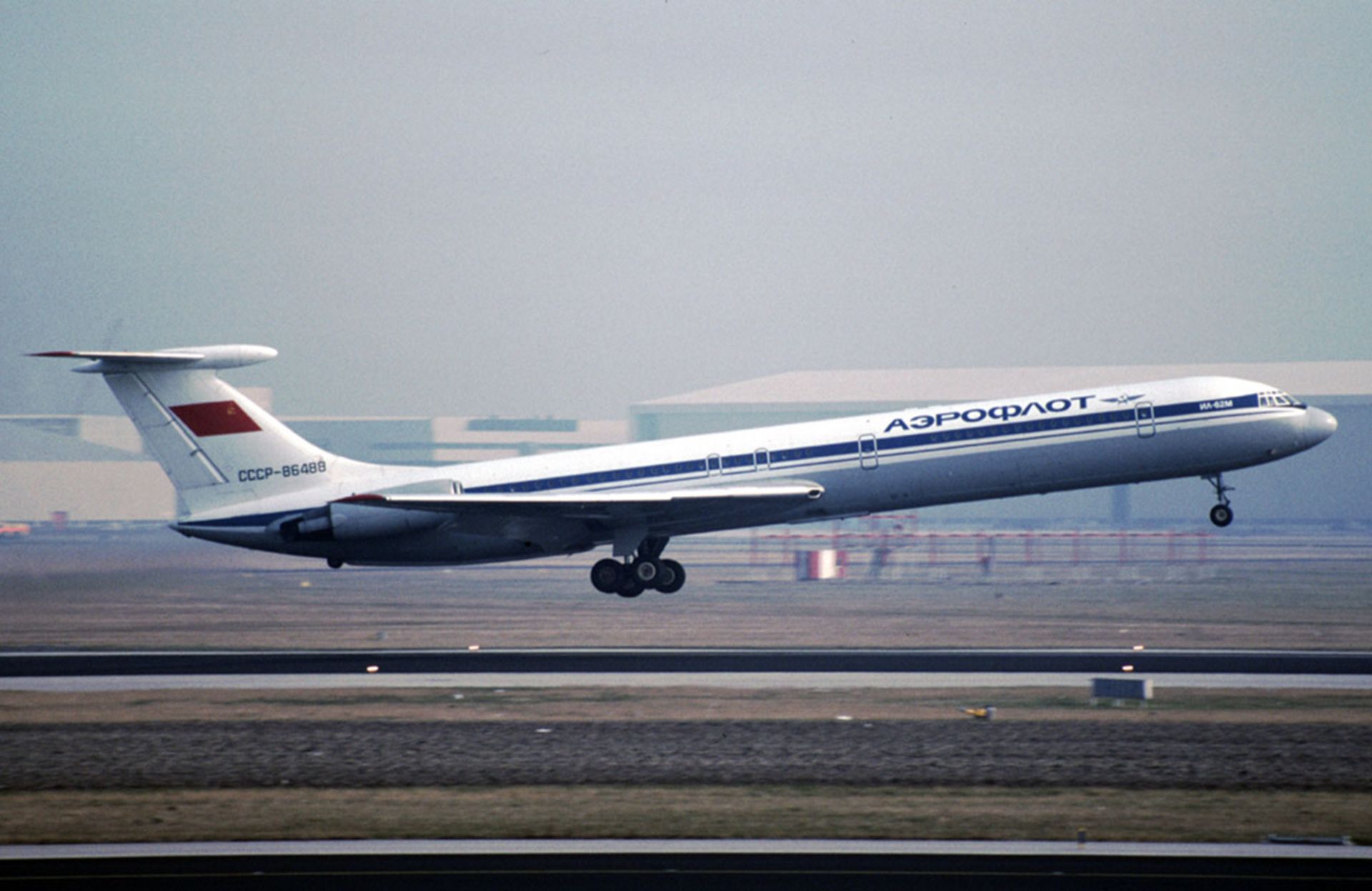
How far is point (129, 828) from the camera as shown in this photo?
890 inches

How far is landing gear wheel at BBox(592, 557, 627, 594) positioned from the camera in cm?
4541

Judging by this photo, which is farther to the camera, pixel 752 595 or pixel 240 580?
pixel 240 580

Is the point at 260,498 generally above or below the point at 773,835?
above

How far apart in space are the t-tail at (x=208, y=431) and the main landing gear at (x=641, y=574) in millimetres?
8143

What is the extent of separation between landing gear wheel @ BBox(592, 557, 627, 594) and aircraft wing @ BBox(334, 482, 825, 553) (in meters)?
1.12

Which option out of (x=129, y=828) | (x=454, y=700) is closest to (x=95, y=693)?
(x=454, y=700)

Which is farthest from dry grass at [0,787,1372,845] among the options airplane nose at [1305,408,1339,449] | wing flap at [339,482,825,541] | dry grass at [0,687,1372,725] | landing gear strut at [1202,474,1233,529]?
airplane nose at [1305,408,1339,449]

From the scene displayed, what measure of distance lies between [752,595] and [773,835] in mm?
40561

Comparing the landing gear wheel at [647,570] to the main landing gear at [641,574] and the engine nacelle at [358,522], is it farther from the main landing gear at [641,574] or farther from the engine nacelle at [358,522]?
the engine nacelle at [358,522]

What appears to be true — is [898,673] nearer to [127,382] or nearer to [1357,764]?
[1357,764]

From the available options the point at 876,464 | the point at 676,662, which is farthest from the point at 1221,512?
the point at 676,662

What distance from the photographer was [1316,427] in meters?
42.1

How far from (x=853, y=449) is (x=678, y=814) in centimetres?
2028

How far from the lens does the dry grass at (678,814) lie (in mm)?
22062
